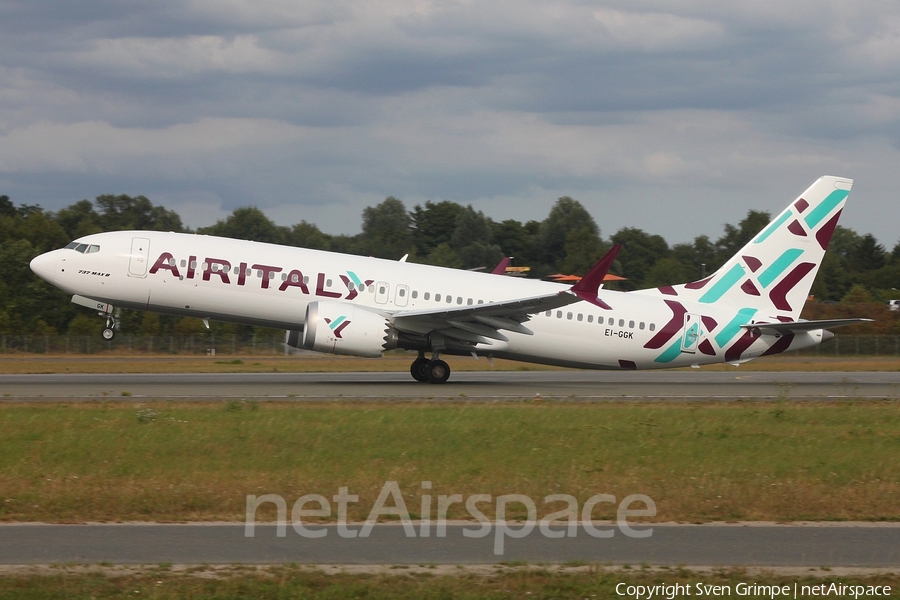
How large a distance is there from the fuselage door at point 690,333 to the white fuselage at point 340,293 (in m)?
0.05

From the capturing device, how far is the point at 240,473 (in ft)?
44.3

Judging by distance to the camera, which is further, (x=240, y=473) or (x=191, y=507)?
(x=240, y=473)

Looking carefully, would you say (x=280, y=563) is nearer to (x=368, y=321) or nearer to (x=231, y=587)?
(x=231, y=587)

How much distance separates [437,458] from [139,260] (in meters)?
16.5

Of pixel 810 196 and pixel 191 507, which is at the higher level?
pixel 810 196

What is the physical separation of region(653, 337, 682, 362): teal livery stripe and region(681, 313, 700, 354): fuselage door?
14 centimetres

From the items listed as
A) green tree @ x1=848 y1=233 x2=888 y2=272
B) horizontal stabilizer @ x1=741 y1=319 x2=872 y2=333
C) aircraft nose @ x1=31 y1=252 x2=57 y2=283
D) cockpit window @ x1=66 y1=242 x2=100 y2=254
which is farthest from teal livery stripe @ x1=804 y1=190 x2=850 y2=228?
green tree @ x1=848 y1=233 x2=888 y2=272

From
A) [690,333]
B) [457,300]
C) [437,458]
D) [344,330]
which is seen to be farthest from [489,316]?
[437,458]

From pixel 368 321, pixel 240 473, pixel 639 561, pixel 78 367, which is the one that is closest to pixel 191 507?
pixel 240 473

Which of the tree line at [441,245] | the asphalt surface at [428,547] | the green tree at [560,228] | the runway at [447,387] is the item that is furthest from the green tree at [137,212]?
the asphalt surface at [428,547]

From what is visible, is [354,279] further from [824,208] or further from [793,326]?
[824,208]

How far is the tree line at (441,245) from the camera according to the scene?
7306cm

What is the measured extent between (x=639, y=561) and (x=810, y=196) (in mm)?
25872

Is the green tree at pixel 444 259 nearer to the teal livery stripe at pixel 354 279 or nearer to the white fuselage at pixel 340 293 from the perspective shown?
the white fuselage at pixel 340 293
